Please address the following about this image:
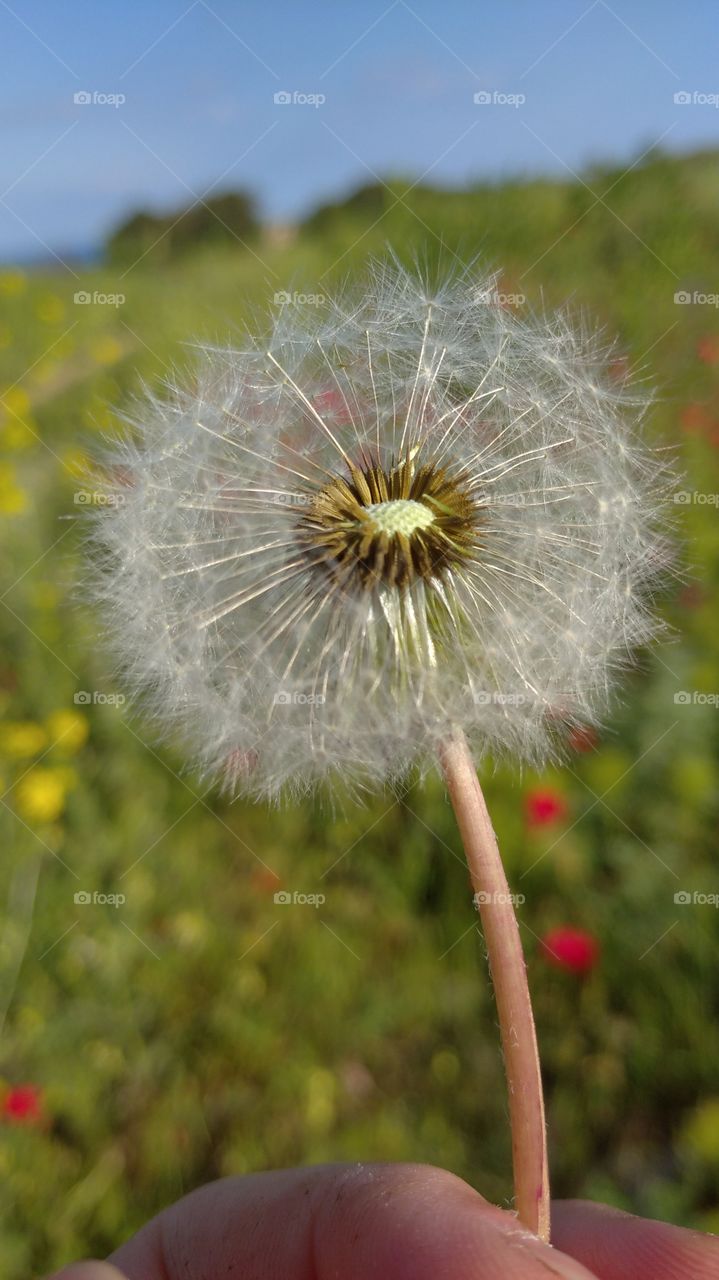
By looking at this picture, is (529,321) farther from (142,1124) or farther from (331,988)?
(142,1124)

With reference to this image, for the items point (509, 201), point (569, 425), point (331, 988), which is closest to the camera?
point (569, 425)

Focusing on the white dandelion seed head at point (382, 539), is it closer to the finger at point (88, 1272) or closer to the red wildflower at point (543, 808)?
the finger at point (88, 1272)

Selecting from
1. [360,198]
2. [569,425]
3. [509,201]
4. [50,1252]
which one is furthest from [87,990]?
[360,198]

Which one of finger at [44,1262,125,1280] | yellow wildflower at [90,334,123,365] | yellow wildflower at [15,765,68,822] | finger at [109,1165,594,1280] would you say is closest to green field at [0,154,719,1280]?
yellow wildflower at [15,765,68,822]

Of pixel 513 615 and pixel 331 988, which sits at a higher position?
pixel 513 615

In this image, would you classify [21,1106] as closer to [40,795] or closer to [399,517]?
[40,795]

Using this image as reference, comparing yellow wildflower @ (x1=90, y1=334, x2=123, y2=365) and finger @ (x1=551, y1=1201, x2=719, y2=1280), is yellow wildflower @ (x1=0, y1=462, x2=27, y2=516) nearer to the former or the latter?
yellow wildflower @ (x1=90, y1=334, x2=123, y2=365)

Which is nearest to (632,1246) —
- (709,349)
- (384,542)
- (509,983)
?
A: (509,983)
